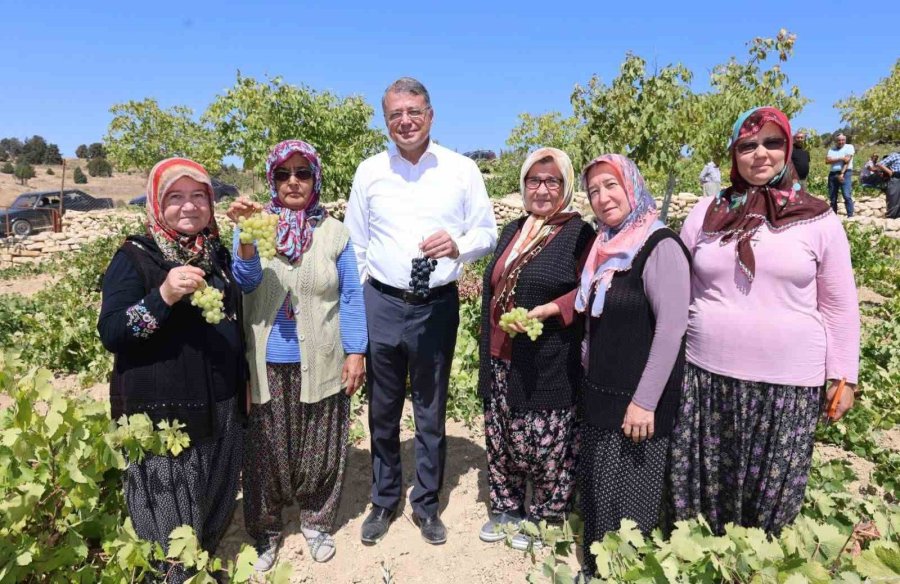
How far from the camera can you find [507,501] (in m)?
2.88

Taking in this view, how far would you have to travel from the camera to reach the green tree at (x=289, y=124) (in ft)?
36.4

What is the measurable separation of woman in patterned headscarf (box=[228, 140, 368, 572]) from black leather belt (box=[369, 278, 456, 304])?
0.13m

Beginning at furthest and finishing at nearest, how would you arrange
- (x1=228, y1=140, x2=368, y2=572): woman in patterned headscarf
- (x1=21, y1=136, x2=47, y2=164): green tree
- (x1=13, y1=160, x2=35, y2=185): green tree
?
(x1=21, y1=136, x2=47, y2=164): green tree, (x1=13, y1=160, x2=35, y2=185): green tree, (x1=228, y1=140, x2=368, y2=572): woman in patterned headscarf

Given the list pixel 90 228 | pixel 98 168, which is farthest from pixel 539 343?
→ pixel 98 168

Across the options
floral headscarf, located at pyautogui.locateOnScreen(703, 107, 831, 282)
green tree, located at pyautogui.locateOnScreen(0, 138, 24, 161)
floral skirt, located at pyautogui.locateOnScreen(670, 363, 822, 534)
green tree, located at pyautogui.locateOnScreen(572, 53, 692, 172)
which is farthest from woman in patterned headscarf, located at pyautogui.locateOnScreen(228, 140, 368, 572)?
green tree, located at pyautogui.locateOnScreen(0, 138, 24, 161)

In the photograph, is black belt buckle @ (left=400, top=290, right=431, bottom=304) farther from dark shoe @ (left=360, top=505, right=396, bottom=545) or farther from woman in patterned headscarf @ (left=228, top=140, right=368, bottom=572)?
dark shoe @ (left=360, top=505, right=396, bottom=545)

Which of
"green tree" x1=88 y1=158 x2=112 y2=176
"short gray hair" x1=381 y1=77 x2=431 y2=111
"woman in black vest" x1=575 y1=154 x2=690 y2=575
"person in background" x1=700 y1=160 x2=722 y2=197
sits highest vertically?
"green tree" x1=88 y1=158 x2=112 y2=176

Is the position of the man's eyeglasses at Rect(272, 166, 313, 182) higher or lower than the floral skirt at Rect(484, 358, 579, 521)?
higher

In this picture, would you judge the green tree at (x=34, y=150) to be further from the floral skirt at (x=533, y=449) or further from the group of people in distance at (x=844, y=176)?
the floral skirt at (x=533, y=449)

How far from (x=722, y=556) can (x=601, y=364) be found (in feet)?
2.74

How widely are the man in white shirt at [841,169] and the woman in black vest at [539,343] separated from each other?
1192 cm

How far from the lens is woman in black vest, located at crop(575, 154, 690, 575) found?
2080 mm

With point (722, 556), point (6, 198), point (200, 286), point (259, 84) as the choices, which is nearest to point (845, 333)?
point (722, 556)

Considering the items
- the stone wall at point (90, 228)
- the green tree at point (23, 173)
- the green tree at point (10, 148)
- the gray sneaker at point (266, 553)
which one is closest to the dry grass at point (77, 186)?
the green tree at point (23, 173)
